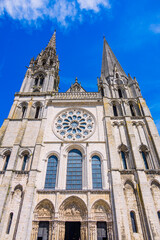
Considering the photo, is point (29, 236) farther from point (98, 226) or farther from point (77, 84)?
point (77, 84)

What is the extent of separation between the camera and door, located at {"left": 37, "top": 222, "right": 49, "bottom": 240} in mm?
10188

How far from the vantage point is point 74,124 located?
16.5m

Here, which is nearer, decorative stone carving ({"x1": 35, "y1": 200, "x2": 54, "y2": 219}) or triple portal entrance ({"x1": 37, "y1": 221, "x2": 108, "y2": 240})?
triple portal entrance ({"x1": 37, "y1": 221, "x2": 108, "y2": 240})

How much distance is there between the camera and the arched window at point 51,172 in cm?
1228

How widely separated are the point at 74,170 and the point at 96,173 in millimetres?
1884

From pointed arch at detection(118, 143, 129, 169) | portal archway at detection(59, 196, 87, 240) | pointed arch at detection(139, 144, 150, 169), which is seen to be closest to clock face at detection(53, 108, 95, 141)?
pointed arch at detection(118, 143, 129, 169)

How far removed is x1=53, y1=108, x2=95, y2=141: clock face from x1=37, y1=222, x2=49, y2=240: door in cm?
699

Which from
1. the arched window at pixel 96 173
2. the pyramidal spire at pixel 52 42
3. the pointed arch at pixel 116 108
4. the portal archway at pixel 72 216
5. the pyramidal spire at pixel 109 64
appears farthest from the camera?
the pyramidal spire at pixel 52 42

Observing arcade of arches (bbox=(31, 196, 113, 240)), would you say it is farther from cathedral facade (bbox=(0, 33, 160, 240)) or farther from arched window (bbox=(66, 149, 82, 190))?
arched window (bbox=(66, 149, 82, 190))

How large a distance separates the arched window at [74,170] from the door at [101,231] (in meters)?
2.84

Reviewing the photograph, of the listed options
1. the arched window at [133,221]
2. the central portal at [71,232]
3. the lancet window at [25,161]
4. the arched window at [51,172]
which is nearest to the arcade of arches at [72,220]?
the central portal at [71,232]

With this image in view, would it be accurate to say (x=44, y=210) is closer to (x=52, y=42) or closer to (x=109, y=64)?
(x=109, y=64)

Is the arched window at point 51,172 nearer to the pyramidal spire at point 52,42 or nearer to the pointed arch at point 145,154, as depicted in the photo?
the pointed arch at point 145,154

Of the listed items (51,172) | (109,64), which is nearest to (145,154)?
(51,172)
